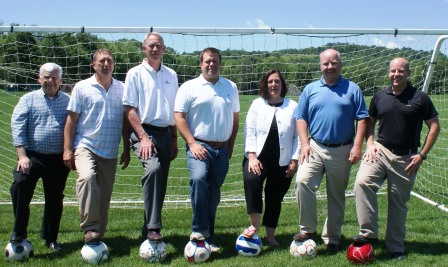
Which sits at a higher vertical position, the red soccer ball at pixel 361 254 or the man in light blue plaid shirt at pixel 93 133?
the man in light blue plaid shirt at pixel 93 133

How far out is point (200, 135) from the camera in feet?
17.8

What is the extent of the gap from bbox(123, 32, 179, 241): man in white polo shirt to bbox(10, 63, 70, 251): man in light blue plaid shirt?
30.0 inches

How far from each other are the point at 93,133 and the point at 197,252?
63.9 inches

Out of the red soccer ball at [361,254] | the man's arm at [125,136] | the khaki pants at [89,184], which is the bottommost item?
the red soccer ball at [361,254]

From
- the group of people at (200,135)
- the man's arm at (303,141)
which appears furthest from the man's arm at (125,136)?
the man's arm at (303,141)

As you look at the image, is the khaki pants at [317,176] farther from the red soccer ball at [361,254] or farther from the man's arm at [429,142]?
the man's arm at [429,142]

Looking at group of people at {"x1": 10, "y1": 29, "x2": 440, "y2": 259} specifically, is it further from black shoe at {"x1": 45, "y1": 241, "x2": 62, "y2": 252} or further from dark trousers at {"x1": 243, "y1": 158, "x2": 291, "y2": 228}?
black shoe at {"x1": 45, "y1": 241, "x2": 62, "y2": 252}

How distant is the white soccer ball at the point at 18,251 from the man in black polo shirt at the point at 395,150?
3.41 meters

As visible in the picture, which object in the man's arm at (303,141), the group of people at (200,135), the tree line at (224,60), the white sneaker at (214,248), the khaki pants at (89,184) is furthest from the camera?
the tree line at (224,60)

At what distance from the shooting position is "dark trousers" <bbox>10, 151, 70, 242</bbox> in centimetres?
536

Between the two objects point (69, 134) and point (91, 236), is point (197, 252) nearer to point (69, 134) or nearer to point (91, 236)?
point (91, 236)

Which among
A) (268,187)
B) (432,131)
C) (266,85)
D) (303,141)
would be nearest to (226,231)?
(268,187)

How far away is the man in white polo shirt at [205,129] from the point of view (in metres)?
5.34

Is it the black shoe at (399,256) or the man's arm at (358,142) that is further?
the black shoe at (399,256)
